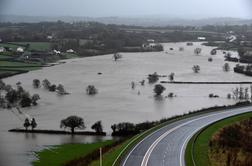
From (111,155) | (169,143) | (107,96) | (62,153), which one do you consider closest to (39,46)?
(107,96)

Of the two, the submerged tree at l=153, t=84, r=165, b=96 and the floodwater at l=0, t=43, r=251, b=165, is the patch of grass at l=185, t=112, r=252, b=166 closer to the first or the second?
the floodwater at l=0, t=43, r=251, b=165

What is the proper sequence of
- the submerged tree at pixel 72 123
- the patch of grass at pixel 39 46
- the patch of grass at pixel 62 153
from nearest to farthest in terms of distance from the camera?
the patch of grass at pixel 62 153 → the submerged tree at pixel 72 123 → the patch of grass at pixel 39 46

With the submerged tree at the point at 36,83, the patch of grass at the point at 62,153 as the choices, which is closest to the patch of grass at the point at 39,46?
the submerged tree at the point at 36,83

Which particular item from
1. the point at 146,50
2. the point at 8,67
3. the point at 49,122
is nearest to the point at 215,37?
the point at 146,50

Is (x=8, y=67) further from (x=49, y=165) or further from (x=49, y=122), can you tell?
(x=49, y=165)

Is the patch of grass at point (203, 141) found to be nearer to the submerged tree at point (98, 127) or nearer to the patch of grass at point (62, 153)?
the patch of grass at point (62, 153)
